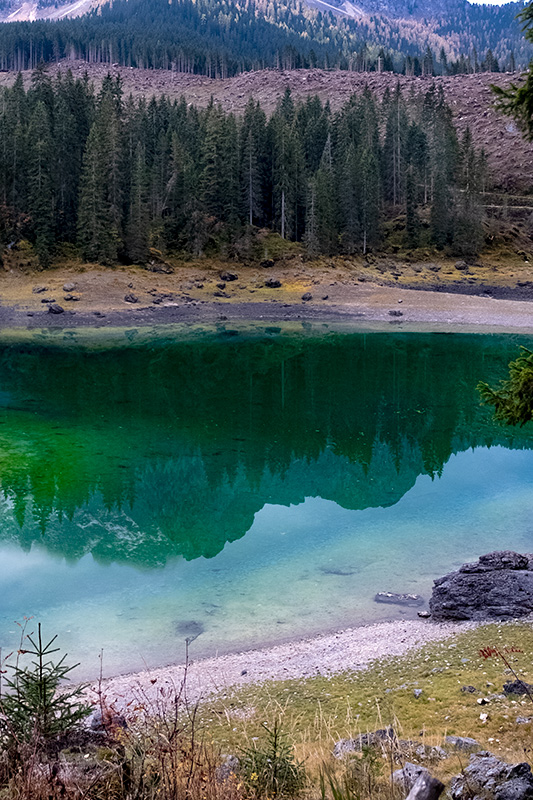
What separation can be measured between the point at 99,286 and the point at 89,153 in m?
14.2

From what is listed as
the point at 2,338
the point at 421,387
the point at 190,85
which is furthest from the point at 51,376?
the point at 190,85

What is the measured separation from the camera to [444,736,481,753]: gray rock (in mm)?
7211

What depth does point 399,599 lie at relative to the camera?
45.5 feet

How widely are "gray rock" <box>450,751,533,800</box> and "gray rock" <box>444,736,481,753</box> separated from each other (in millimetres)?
1658

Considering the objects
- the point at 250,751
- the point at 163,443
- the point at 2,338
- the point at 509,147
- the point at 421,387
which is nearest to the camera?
the point at 250,751

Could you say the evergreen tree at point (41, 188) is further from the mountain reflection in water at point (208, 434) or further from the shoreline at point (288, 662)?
the shoreline at point (288, 662)

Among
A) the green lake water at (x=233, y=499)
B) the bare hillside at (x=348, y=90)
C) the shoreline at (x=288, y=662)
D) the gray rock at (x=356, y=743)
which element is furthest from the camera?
the bare hillside at (x=348, y=90)

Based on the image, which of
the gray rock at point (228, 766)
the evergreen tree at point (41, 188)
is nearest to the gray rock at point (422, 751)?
the gray rock at point (228, 766)

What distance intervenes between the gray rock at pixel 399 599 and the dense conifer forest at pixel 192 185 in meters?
53.9

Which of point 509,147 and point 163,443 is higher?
point 509,147

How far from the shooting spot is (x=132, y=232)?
2547 inches

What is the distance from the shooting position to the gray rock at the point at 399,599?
1368 cm

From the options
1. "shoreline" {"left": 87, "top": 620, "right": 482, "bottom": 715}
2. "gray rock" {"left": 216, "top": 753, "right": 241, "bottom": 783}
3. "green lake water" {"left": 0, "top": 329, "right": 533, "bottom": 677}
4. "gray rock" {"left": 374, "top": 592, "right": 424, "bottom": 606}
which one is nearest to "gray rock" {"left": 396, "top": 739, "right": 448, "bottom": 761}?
"gray rock" {"left": 216, "top": 753, "right": 241, "bottom": 783}

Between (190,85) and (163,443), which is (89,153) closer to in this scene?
(163,443)
